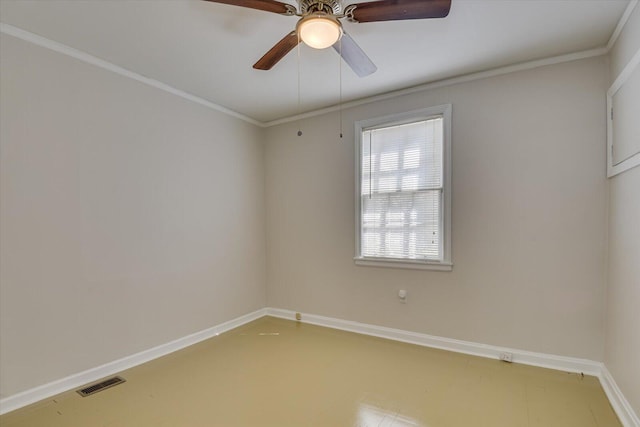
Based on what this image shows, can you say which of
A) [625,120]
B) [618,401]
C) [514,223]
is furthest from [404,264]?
[625,120]

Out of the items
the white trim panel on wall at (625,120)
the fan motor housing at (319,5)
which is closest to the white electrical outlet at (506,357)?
the white trim panel on wall at (625,120)

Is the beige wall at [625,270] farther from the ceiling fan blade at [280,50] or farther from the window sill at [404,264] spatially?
the ceiling fan blade at [280,50]

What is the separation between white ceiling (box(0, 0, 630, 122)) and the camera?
2068 mm

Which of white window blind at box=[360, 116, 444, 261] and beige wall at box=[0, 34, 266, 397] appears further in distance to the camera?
white window blind at box=[360, 116, 444, 261]

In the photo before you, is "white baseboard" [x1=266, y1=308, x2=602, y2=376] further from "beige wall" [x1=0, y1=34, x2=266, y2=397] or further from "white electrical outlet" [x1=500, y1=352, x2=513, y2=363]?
"beige wall" [x1=0, y1=34, x2=266, y2=397]

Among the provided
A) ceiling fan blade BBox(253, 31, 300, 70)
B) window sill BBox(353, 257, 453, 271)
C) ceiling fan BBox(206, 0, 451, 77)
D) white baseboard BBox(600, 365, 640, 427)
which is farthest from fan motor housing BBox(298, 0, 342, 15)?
white baseboard BBox(600, 365, 640, 427)

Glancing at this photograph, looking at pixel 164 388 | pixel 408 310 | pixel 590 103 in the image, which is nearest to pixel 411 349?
pixel 408 310

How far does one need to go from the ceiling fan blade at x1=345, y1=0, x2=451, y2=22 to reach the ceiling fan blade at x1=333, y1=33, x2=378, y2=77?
0.64ft

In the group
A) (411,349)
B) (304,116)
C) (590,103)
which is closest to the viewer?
(590,103)

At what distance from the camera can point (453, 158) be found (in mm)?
3123

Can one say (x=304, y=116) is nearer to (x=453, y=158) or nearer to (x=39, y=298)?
(x=453, y=158)

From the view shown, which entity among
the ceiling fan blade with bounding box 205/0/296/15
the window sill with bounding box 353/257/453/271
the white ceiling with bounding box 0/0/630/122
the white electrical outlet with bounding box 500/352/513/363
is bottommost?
the white electrical outlet with bounding box 500/352/513/363

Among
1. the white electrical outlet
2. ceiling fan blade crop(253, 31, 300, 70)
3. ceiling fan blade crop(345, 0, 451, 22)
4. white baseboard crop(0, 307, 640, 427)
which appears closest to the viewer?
ceiling fan blade crop(345, 0, 451, 22)

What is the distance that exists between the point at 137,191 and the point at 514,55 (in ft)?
11.5
